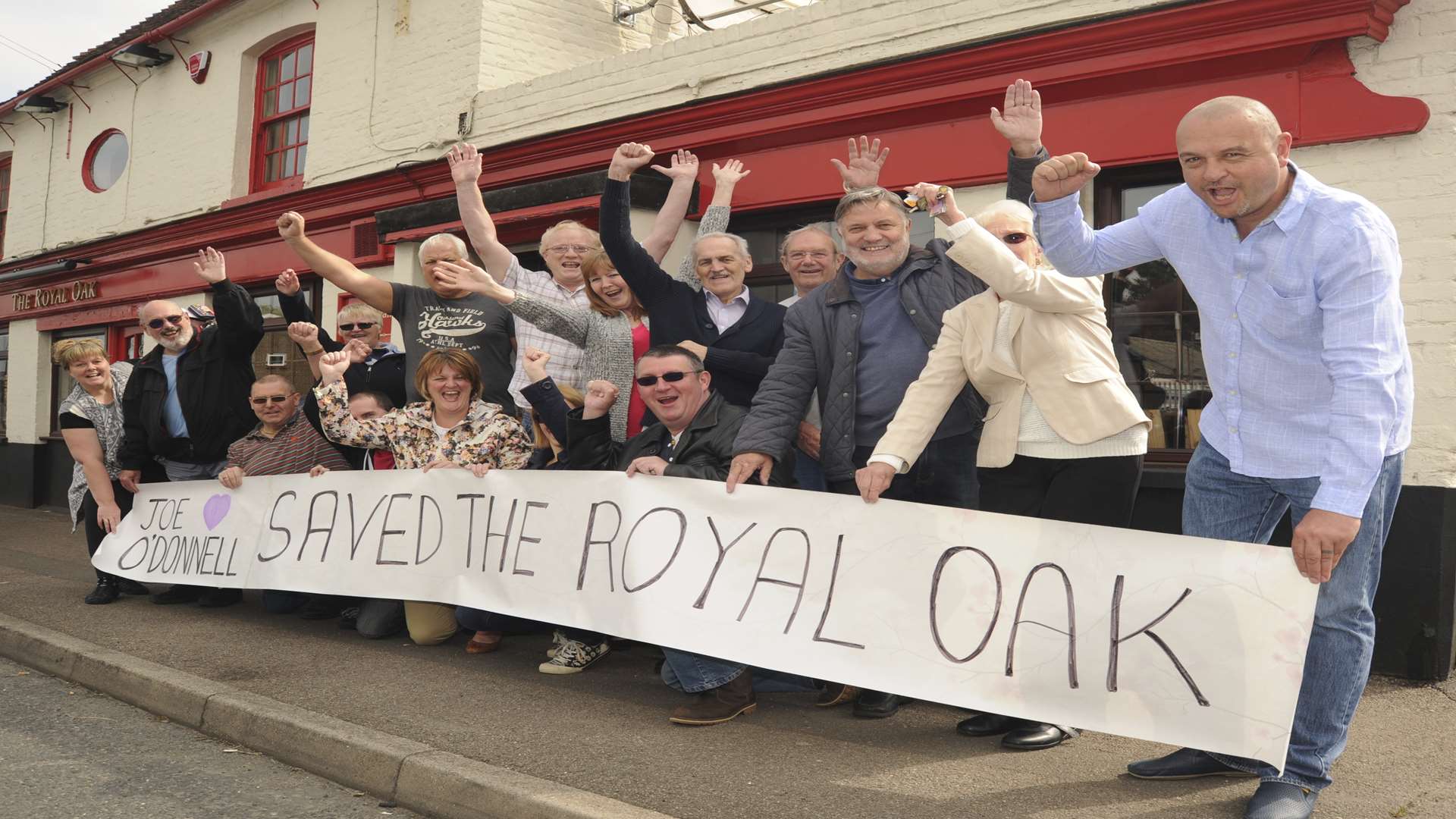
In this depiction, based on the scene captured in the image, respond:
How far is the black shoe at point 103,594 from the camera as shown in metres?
6.84

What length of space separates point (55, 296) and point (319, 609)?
1150 cm

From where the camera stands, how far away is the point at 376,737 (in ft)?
→ 12.9

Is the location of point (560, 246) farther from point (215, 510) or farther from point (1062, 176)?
point (1062, 176)

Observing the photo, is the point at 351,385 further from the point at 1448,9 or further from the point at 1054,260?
the point at 1448,9

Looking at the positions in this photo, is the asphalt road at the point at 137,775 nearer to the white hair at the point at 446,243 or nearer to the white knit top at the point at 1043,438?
the white knit top at the point at 1043,438

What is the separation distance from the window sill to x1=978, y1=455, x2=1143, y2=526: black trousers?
959 centimetres

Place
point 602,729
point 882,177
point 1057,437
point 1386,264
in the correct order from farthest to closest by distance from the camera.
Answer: point 882,177
point 602,729
point 1057,437
point 1386,264

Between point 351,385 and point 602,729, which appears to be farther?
point 351,385

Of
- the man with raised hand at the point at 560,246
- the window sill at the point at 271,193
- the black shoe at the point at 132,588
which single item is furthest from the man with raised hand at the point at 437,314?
the window sill at the point at 271,193

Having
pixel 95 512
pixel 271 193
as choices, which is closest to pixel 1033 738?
pixel 95 512

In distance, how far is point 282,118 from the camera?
12.3 meters

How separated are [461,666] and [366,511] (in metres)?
0.97

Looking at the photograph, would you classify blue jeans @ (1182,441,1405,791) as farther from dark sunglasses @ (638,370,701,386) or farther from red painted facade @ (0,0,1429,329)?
red painted facade @ (0,0,1429,329)

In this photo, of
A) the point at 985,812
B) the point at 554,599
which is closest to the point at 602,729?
the point at 554,599
